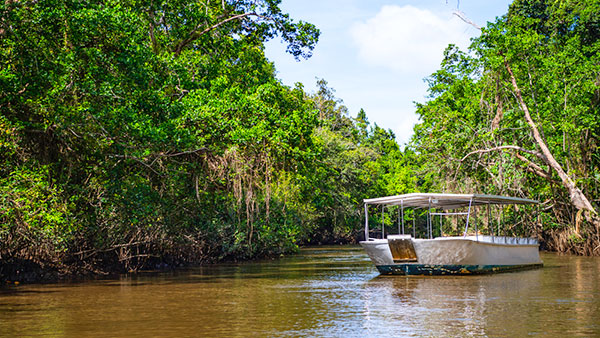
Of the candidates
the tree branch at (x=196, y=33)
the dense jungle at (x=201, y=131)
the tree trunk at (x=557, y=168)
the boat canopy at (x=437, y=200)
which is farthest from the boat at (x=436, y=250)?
the tree branch at (x=196, y=33)

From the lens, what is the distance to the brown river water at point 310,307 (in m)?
10.4

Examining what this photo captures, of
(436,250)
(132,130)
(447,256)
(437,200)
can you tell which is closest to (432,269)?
(447,256)

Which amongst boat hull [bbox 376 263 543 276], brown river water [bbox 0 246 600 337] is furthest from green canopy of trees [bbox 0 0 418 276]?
boat hull [bbox 376 263 543 276]

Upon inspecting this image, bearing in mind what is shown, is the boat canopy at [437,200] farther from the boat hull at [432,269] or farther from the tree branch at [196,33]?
the tree branch at [196,33]

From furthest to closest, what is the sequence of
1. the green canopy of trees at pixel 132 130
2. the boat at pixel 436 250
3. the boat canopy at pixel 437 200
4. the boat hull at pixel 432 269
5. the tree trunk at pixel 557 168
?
1. the tree trunk at pixel 557 168
2. the boat hull at pixel 432 269
3. the boat canopy at pixel 437 200
4. the boat at pixel 436 250
5. the green canopy of trees at pixel 132 130

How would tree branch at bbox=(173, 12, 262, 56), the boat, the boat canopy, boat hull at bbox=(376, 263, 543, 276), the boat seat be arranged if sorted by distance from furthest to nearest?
tree branch at bbox=(173, 12, 262, 56), boat hull at bbox=(376, 263, 543, 276), the boat canopy, the boat, the boat seat

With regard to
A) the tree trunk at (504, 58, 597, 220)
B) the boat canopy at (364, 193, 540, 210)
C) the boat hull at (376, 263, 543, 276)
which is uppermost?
the tree trunk at (504, 58, 597, 220)

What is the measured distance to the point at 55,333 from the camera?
1038 centimetres

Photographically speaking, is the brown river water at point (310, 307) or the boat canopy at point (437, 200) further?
the boat canopy at point (437, 200)

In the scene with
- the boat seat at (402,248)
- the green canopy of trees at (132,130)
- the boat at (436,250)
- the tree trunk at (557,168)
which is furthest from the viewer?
the tree trunk at (557,168)

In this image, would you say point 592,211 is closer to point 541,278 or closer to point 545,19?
point 541,278

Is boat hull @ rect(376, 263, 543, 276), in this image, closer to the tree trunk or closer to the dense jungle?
the dense jungle

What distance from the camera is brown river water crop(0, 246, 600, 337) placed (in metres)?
10.4

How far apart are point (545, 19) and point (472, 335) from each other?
33.3 meters
